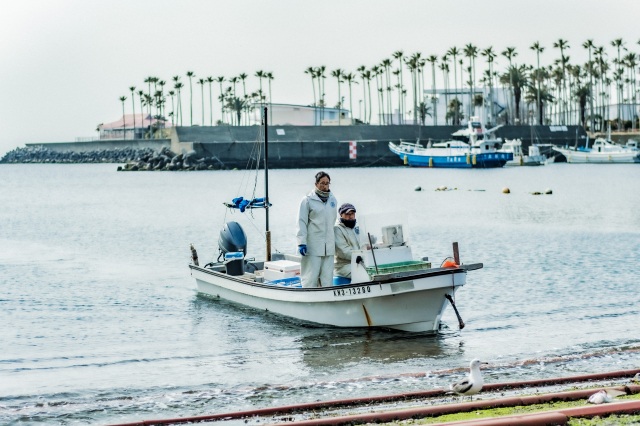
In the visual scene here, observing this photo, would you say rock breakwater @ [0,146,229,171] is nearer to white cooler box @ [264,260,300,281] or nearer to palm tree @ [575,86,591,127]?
palm tree @ [575,86,591,127]

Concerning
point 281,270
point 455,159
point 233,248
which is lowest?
point 281,270

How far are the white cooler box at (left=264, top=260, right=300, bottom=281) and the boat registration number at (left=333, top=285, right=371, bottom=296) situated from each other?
2734 millimetres

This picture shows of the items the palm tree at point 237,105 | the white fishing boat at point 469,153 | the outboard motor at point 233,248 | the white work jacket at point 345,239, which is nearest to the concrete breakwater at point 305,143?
the white fishing boat at point 469,153

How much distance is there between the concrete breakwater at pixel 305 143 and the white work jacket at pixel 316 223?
109973 mm

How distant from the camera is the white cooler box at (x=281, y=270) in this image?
67.9ft

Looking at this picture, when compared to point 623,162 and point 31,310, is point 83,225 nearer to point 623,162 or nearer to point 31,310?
point 31,310

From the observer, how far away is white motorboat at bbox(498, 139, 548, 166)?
12880 centimetres

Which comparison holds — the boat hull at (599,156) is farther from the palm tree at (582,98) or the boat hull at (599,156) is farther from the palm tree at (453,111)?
the palm tree at (453,111)

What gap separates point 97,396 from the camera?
47.1ft

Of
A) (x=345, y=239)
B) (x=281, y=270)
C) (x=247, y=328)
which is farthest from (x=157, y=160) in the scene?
(x=345, y=239)

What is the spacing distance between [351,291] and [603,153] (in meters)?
121

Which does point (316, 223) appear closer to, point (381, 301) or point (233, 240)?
point (381, 301)

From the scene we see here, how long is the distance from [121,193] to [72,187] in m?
19.6

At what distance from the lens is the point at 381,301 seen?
1780 centimetres
